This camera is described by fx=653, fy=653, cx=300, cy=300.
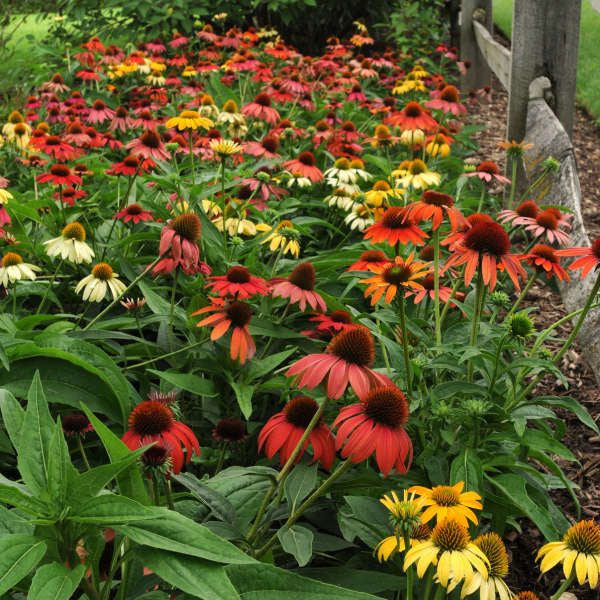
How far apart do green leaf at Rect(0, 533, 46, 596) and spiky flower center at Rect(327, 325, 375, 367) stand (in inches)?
22.3

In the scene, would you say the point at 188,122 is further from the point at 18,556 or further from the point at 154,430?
the point at 18,556

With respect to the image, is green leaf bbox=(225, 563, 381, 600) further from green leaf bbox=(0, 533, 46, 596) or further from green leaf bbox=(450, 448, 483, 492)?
green leaf bbox=(450, 448, 483, 492)

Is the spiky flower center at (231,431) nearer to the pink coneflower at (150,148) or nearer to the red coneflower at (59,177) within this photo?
the pink coneflower at (150,148)

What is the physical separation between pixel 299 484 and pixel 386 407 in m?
0.25

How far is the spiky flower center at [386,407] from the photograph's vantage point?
1127 millimetres

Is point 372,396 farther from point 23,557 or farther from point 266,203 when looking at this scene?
point 266,203

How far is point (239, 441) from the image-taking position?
5.52 ft

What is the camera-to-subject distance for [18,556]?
86cm

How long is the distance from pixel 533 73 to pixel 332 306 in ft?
6.17

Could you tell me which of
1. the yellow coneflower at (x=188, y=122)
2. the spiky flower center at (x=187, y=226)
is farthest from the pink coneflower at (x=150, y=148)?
the spiky flower center at (x=187, y=226)

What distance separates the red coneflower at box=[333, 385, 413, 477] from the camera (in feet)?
3.62

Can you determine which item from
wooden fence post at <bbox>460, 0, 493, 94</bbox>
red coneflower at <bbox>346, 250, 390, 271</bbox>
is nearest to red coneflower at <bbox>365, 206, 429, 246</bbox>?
red coneflower at <bbox>346, 250, 390, 271</bbox>

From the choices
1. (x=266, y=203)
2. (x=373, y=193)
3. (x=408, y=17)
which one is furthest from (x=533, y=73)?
(x=408, y=17)

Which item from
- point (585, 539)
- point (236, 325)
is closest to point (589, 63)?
point (236, 325)
